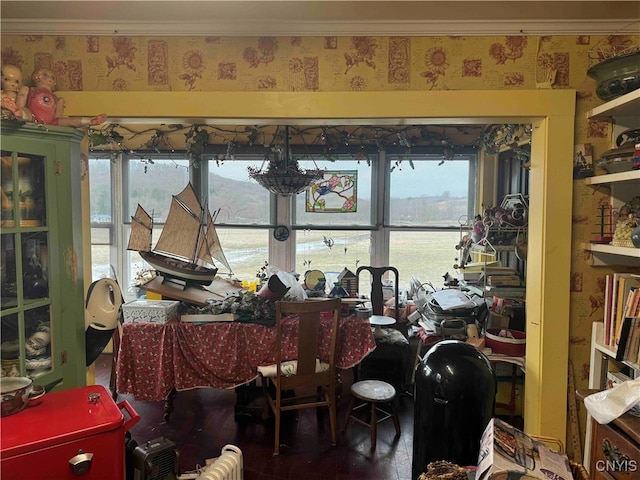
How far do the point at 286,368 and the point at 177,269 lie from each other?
1.29 meters

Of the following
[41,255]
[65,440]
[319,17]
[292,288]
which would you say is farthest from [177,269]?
[319,17]

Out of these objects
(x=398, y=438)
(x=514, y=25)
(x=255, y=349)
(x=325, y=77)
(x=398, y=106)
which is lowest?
(x=398, y=438)

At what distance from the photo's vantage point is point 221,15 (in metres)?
2.03

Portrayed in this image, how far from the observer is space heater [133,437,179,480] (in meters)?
1.87

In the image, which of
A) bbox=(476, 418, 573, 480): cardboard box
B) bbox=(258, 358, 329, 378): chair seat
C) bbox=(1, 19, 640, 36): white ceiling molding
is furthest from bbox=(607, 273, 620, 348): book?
bbox=(258, 358, 329, 378): chair seat

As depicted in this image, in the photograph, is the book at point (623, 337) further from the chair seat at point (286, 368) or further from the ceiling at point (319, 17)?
the chair seat at point (286, 368)

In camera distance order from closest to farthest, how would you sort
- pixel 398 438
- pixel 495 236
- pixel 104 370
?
pixel 398 438
pixel 495 236
pixel 104 370

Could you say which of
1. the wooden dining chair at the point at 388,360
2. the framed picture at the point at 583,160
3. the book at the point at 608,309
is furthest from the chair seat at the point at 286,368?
the framed picture at the point at 583,160

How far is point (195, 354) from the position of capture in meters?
3.11

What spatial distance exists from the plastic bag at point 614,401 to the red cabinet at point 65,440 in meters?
1.64

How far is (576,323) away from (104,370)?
158 inches

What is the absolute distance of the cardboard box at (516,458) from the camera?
1187 millimetres

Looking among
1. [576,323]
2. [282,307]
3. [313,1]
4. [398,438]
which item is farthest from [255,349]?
[313,1]

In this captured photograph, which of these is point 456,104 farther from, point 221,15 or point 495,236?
point 495,236
